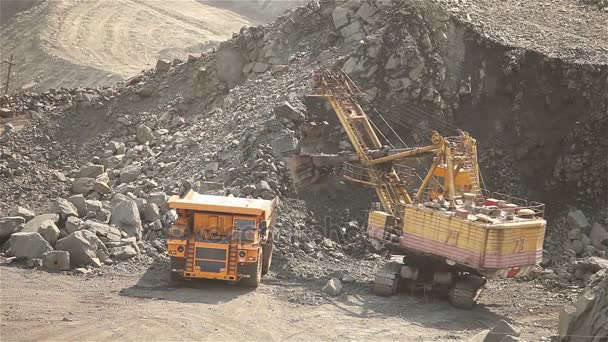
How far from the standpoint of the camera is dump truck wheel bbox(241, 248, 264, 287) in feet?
62.2

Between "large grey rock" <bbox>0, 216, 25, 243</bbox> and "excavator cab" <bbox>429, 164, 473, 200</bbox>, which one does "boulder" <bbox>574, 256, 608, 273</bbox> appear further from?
"large grey rock" <bbox>0, 216, 25, 243</bbox>

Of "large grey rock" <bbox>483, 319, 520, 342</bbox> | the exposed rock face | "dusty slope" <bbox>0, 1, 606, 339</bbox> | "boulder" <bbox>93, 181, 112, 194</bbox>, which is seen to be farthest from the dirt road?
"boulder" <bbox>93, 181, 112, 194</bbox>

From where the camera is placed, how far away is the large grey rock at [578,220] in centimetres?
2541

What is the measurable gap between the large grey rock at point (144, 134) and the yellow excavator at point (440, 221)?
689cm

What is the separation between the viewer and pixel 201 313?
1748 centimetres

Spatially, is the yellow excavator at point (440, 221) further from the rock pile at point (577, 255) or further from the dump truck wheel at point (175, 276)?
the dump truck wheel at point (175, 276)

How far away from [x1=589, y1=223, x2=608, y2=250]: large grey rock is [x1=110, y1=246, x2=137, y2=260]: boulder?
12466 mm

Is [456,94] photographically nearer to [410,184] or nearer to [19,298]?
[410,184]

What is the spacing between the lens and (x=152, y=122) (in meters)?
29.8

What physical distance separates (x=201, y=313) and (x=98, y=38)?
34.3m

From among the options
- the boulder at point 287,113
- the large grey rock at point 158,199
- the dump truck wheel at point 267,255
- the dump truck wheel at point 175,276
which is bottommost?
the dump truck wheel at point 175,276

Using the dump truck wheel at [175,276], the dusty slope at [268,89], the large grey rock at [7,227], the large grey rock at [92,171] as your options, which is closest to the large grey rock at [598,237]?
the dusty slope at [268,89]

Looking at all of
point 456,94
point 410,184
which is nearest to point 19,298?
point 410,184

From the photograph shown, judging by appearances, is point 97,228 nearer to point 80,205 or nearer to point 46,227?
point 46,227
